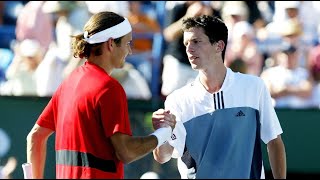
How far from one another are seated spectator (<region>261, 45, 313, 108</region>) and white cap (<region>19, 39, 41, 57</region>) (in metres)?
2.36

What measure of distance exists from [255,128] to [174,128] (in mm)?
471

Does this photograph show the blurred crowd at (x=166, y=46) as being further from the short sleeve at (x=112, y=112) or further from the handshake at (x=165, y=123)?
the short sleeve at (x=112, y=112)

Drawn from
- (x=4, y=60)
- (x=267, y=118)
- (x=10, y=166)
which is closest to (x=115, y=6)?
(x=4, y=60)

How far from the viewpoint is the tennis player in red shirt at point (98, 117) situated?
385 centimetres

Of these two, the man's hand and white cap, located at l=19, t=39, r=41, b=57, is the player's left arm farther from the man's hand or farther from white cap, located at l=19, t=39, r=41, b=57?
white cap, located at l=19, t=39, r=41, b=57

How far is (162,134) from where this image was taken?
4129 mm

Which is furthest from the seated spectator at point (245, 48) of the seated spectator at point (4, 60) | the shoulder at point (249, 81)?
the shoulder at point (249, 81)

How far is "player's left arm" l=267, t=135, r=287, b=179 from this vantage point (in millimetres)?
4566

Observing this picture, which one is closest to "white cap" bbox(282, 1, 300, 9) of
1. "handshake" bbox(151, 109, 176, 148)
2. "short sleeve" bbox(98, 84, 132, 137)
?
"handshake" bbox(151, 109, 176, 148)

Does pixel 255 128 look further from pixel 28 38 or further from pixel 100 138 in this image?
pixel 28 38

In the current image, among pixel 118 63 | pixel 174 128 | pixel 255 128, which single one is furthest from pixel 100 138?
pixel 255 128

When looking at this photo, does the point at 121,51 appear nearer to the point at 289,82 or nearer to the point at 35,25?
the point at 289,82

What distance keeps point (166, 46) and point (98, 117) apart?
450 centimetres

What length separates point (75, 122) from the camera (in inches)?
155
